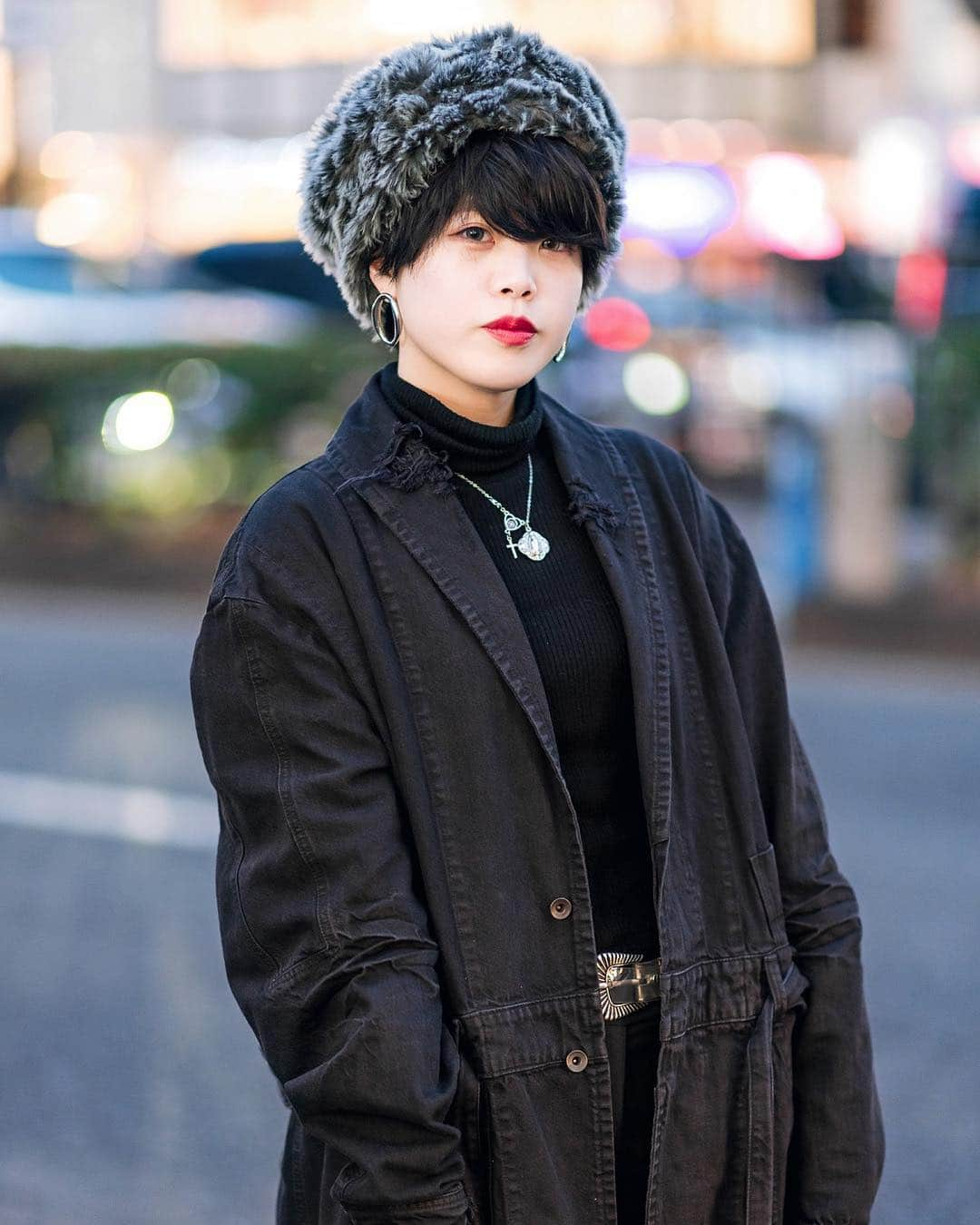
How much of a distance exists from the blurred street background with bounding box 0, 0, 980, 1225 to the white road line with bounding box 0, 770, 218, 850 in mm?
22

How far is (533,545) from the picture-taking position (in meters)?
2.16

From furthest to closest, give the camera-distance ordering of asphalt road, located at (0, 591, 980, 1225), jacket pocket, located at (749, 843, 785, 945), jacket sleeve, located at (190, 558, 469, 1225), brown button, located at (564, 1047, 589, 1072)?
1. asphalt road, located at (0, 591, 980, 1225)
2. jacket pocket, located at (749, 843, 785, 945)
3. brown button, located at (564, 1047, 589, 1072)
4. jacket sleeve, located at (190, 558, 469, 1225)

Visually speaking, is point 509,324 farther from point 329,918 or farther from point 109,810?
point 109,810

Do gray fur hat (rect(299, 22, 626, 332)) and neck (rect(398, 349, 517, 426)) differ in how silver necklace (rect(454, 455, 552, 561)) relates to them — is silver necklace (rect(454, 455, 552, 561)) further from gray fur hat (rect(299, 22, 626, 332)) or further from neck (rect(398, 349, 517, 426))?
gray fur hat (rect(299, 22, 626, 332))

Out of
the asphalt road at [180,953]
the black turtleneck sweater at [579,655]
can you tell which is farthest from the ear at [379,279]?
the asphalt road at [180,953]

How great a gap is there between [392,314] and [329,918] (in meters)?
0.76

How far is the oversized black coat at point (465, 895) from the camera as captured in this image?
193 cm

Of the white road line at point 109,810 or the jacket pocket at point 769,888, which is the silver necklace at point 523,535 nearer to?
the jacket pocket at point 769,888

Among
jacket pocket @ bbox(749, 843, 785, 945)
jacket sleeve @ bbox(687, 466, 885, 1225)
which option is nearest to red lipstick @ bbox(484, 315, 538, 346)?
jacket sleeve @ bbox(687, 466, 885, 1225)

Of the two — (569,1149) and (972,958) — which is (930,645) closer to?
(972,958)

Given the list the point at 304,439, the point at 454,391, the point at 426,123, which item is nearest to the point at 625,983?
the point at 454,391

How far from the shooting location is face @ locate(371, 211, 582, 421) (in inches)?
80.8

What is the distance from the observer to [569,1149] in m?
2.00

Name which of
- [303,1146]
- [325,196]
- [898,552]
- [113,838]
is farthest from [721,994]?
[898,552]
